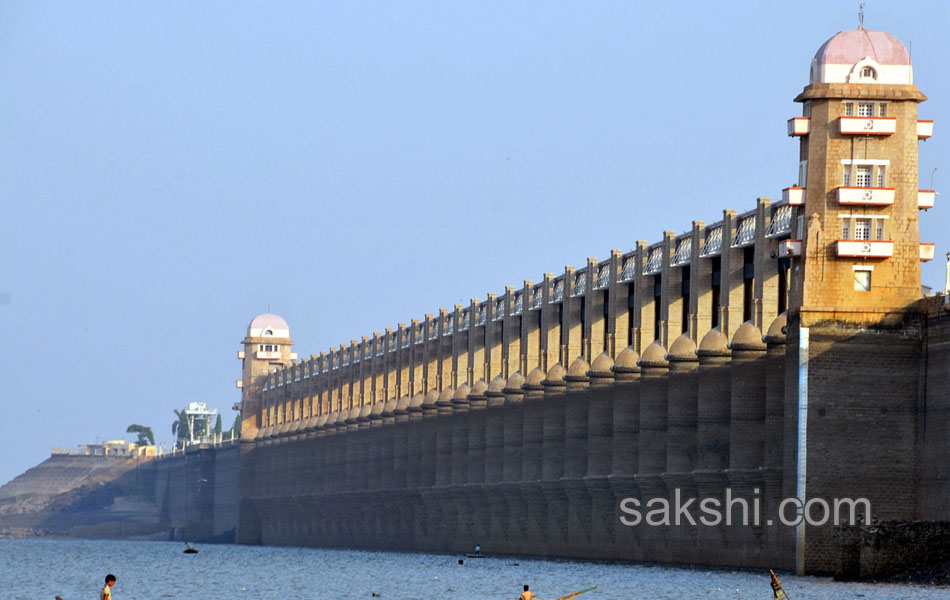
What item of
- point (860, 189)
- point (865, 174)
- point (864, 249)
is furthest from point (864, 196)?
point (864, 249)

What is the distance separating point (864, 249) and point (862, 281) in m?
1.37

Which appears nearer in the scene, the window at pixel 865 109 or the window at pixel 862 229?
the window at pixel 862 229

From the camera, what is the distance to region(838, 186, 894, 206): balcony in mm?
67375

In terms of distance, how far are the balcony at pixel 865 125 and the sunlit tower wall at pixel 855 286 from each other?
4 centimetres

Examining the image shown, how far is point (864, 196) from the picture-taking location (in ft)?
221

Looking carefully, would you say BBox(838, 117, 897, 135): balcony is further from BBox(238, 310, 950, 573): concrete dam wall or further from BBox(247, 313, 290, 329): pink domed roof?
BBox(247, 313, 290, 329): pink domed roof

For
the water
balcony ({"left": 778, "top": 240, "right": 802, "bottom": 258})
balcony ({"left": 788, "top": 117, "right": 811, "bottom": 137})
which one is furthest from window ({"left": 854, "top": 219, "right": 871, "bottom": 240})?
the water

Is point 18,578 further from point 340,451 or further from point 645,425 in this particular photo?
point 340,451

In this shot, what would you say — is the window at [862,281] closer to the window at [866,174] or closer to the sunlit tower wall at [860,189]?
the sunlit tower wall at [860,189]

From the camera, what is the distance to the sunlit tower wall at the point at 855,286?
6600 centimetres

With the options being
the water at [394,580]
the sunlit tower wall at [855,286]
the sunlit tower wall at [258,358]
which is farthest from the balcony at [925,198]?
the sunlit tower wall at [258,358]

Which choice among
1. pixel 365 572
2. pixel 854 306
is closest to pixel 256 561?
pixel 365 572

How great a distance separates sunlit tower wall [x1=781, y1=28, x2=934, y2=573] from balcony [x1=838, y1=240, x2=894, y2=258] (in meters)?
0.04

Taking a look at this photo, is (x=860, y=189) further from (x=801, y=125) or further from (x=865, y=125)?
(x=801, y=125)
